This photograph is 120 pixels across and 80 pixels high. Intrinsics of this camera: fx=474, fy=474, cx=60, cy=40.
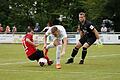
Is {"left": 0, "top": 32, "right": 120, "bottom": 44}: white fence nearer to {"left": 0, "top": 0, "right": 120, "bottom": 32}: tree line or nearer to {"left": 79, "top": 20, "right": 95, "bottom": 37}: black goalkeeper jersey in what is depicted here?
{"left": 0, "top": 0, "right": 120, "bottom": 32}: tree line

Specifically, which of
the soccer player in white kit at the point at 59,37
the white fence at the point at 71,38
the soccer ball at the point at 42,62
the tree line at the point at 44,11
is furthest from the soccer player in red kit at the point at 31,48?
the tree line at the point at 44,11

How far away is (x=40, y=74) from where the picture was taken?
1365 centimetres

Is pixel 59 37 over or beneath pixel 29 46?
over

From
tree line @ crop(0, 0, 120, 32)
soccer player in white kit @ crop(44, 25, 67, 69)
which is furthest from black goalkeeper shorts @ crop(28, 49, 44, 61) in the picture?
tree line @ crop(0, 0, 120, 32)

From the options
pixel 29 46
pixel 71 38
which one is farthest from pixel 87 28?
pixel 71 38

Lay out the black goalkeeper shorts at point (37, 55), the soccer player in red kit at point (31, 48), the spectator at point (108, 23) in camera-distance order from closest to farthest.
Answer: the soccer player in red kit at point (31, 48)
the black goalkeeper shorts at point (37, 55)
the spectator at point (108, 23)

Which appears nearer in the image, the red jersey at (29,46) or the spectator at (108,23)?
the red jersey at (29,46)

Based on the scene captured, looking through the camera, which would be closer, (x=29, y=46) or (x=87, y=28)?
(x=29, y=46)

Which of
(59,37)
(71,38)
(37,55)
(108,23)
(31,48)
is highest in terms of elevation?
(59,37)

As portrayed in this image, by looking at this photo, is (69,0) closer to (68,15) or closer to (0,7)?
(68,15)

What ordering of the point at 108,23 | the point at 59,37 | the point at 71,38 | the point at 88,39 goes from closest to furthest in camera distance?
the point at 59,37
the point at 88,39
the point at 71,38
the point at 108,23

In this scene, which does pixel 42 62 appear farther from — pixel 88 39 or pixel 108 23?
pixel 108 23

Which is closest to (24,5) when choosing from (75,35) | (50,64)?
(75,35)

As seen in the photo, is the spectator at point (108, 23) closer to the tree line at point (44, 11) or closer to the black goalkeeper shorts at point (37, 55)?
the tree line at point (44, 11)
